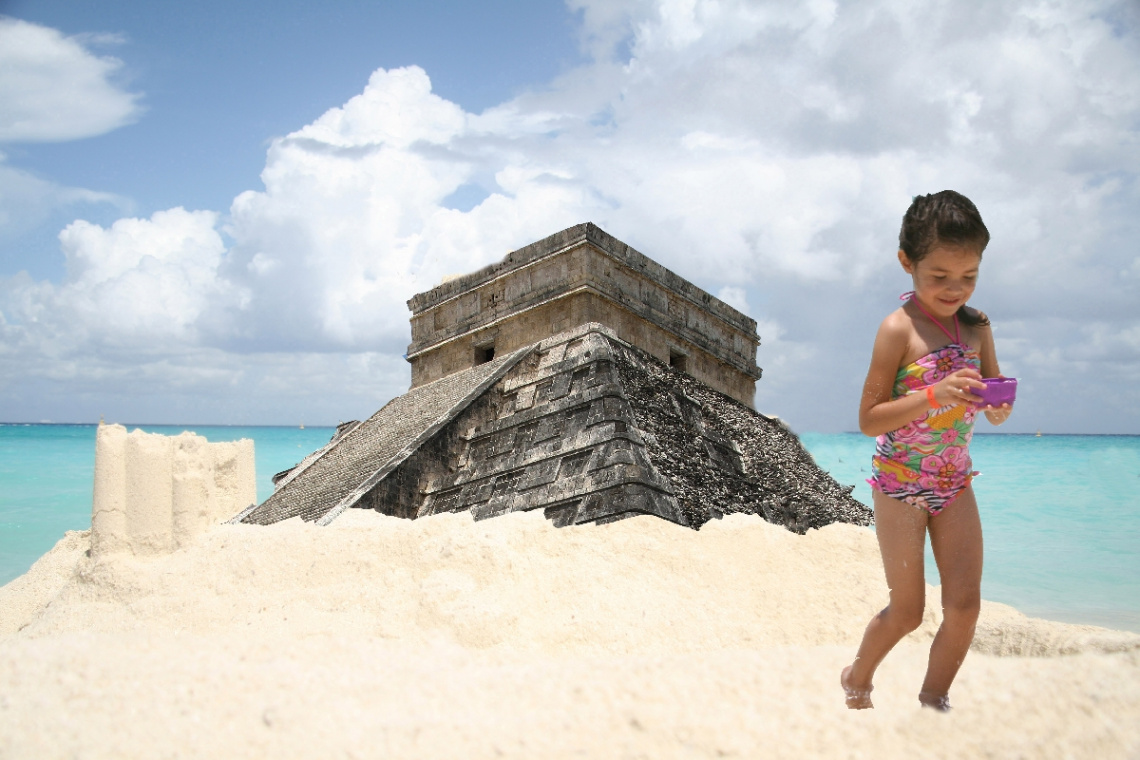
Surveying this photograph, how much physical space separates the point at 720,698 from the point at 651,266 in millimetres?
7004

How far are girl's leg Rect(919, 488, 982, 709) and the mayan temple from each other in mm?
3141

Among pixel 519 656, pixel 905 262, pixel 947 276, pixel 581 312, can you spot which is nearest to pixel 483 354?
pixel 581 312

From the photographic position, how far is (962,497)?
264 cm

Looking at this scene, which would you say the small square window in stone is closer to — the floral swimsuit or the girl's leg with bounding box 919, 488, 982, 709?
the floral swimsuit

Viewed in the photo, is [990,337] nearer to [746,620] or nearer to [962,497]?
[962,497]

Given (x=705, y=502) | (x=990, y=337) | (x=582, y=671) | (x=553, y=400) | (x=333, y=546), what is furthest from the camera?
(x=553, y=400)

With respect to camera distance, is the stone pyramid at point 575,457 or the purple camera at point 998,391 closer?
the purple camera at point 998,391

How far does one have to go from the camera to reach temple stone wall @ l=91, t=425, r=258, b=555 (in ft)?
17.3

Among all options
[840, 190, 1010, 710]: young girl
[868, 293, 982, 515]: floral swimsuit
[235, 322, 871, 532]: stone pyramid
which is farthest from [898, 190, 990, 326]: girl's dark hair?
[235, 322, 871, 532]: stone pyramid

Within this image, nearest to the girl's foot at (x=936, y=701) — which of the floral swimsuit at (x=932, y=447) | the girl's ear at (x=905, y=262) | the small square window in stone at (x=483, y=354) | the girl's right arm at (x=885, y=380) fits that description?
the floral swimsuit at (x=932, y=447)

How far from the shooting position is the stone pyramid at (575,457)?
616 centimetres

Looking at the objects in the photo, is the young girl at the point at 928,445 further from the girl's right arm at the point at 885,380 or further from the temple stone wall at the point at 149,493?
the temple stone wall at the point at 149,493

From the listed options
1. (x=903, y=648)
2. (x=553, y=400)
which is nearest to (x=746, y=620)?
(x=903, y=648)

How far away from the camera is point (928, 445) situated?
261 cm
